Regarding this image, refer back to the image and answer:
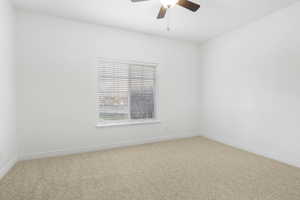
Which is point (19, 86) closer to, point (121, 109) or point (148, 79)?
point (121, 109)

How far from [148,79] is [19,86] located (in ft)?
8.74

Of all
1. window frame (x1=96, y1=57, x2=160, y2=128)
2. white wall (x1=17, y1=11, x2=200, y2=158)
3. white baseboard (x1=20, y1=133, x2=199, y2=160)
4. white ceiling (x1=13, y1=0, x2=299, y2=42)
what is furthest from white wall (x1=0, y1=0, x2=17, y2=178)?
window frame (x1=96, y1=57, x2=160, y2=128)

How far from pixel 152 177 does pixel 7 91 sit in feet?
8.54

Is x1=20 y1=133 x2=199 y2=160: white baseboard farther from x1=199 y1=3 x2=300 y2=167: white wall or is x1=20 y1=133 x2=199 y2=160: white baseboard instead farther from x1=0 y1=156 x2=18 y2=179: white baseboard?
x1=199 y1=3 x2=300 y2=167: white wall

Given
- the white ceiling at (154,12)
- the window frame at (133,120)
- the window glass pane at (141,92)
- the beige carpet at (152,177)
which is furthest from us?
the window glass pane at (141,92)

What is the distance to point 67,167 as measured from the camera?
8.27ft

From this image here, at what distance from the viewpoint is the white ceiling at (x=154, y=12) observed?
2561 mm

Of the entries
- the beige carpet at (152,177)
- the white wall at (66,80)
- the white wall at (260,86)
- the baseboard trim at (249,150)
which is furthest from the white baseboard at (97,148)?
the white wall at (260,86)

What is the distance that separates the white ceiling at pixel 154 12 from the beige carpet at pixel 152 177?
275 centimetres

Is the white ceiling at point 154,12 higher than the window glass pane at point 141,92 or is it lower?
higher

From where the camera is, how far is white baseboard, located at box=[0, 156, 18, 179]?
2.18 meters

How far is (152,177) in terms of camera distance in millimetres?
2229

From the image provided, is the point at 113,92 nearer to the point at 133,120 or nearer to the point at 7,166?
the point at 133,120

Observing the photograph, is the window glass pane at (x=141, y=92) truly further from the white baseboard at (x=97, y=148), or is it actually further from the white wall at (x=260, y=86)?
the white wall at (x=260, y=86)
